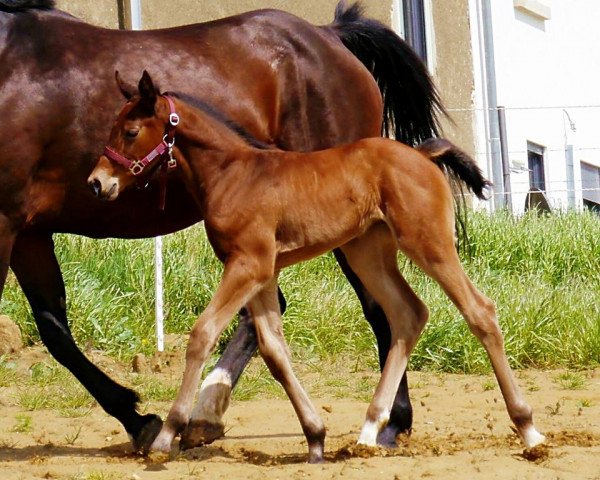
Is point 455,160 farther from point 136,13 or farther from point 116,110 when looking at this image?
point 136,13

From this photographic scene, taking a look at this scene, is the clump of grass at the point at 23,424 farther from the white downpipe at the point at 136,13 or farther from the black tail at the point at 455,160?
the white downpipe at the point at 136,13

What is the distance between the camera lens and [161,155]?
18.3ft

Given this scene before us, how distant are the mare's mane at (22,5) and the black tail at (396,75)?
1.85 meters

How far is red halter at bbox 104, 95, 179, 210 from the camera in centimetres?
552

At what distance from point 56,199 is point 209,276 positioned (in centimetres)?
339

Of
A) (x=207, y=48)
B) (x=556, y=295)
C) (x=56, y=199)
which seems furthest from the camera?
(x=556, y=295)

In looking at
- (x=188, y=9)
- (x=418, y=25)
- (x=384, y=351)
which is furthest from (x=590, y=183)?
(x=384, y=351)

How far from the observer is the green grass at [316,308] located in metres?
8.72

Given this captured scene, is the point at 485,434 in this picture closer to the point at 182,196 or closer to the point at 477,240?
the point at 182,196

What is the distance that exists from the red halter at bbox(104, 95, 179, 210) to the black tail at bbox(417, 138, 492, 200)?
114 centimetres

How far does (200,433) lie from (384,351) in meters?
1.09

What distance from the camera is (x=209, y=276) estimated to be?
952 cm

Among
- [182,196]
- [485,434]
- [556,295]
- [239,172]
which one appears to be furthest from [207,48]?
[556,295]

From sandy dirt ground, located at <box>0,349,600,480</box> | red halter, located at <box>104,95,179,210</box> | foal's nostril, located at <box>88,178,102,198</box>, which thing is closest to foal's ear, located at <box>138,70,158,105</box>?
red halter, located at <box>104,95,179,210</box>
